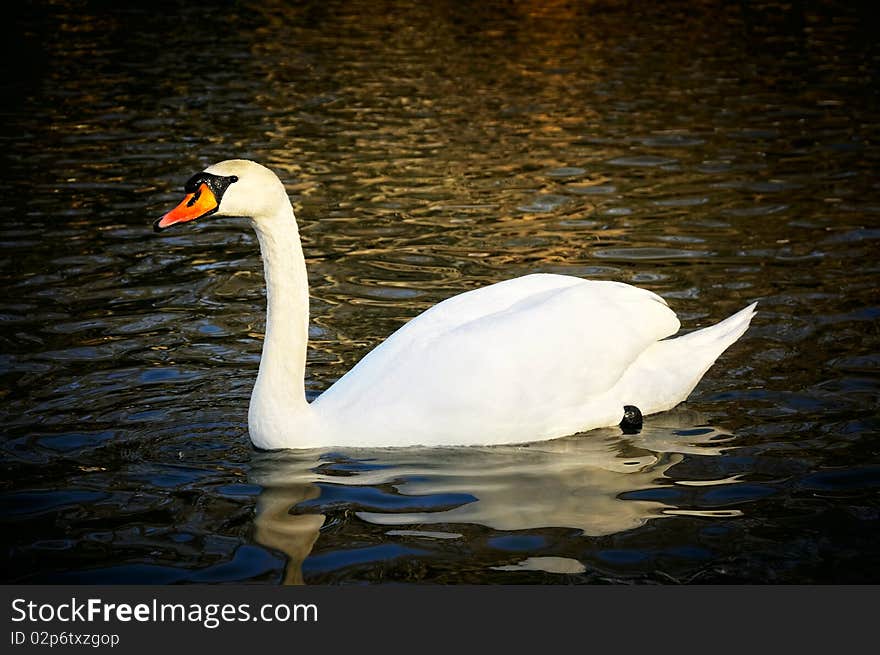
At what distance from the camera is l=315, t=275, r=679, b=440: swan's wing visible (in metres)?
6.75

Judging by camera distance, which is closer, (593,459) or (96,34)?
(593,459)

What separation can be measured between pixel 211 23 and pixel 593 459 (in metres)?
22.0

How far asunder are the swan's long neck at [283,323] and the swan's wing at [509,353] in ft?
0.75

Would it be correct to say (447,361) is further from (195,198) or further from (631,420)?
(195,198)

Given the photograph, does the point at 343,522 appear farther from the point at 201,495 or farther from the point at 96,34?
the point at 96,34

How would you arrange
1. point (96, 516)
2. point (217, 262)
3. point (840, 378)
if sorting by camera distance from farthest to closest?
1. point (217, 262)
2. point (840, 378)
3. point (96, 516)

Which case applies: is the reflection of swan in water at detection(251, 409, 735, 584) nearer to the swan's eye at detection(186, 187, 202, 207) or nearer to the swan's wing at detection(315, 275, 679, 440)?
the swan's wing at detection(315, 275, 679, 440)

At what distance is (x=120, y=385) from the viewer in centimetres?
802

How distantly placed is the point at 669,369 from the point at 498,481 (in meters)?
1.44

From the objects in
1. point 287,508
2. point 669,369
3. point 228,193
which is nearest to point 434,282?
point 669,369

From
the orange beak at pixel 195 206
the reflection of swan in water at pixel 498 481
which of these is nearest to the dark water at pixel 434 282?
the reflection of swan in water at pixel 498 481

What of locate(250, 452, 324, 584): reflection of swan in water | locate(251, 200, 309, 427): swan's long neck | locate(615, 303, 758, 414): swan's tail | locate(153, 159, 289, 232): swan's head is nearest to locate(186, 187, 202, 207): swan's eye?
locate(153, 159, 289, 232): swan's head

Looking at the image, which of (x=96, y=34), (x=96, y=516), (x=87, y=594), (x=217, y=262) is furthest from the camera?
(x=96, y=34)

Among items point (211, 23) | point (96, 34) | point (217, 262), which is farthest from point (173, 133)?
point (211, 23)
